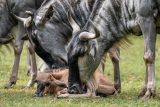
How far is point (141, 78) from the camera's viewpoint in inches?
594

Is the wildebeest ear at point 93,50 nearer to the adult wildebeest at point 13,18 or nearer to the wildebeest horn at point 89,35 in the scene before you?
the wildebeest horn at point 89,35

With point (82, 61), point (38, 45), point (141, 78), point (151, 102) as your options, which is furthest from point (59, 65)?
point (141, 78)

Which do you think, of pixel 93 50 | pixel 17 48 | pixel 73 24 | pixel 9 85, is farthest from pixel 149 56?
pixel 17 48

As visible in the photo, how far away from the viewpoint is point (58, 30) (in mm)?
12156

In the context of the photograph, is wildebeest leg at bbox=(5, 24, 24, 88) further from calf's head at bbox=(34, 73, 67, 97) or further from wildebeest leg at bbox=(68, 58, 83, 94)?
wildebeest leg at bbox=(68, 58, 83, 94)

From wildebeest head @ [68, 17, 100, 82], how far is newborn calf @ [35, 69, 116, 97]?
0.83 ft

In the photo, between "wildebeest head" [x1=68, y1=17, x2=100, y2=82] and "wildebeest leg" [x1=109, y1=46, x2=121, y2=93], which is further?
"wildebeest leg" [x1=109, y1=46, x2=121, y2=93]

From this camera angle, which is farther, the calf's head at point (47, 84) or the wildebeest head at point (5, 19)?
the wildebeest head at point (5, 19)

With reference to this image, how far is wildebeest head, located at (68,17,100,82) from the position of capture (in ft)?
34.0

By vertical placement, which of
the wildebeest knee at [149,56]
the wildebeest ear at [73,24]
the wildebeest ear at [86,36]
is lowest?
the wildebeest knee at [149,56]

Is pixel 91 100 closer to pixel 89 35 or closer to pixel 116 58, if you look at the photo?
pixel 89 35

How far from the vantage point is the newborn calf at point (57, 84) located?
10641 mm

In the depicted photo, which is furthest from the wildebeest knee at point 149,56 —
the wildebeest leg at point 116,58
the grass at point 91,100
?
the wildebeest leg at point 116,58

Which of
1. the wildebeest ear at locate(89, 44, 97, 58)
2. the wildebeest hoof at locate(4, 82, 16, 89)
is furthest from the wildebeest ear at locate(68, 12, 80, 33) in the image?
the wildebeest hoof at locate(4, 82, 16, 89)
